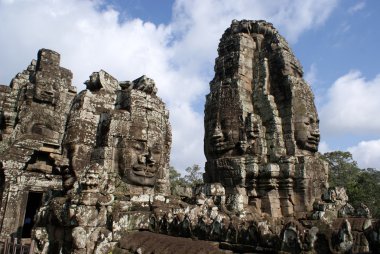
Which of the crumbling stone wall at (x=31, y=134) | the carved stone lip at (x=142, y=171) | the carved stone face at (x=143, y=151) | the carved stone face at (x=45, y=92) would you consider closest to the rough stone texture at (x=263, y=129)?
the carved stone face at (x=143, y=151)

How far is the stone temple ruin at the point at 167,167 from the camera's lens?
4906 millimetres

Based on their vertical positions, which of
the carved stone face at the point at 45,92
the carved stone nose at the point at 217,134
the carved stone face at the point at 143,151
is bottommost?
the carved stone face at the point at 143,151

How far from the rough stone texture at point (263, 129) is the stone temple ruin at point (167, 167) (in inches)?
2.0

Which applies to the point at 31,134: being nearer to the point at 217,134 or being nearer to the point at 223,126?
the point at 217,134

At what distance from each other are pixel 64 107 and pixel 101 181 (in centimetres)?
790

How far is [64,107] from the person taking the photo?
13141 millimetres

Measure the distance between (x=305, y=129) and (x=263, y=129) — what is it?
167cm

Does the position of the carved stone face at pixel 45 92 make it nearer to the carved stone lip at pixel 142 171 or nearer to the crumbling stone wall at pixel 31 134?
the crumbling stone wall at pixel 31 134

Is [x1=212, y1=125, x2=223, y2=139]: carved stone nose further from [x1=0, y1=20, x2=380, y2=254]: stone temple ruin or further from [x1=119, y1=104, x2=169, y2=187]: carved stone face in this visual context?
[x1=119, y1=104, x2=169, y2=187]: carved stone face

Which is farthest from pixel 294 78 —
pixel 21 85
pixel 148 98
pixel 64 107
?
pixel 21 85

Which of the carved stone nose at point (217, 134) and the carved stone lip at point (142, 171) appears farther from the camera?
the carved stone nose at point (217, 134)

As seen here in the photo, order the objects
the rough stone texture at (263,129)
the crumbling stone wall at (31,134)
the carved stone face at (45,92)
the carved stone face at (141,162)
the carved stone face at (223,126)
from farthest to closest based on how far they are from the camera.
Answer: the carved stone face at (223,126), the rough stone texture at (263,129), the carved stone face at (45,92), the crumbling stone wall at (31,134), the carved stone face at (141,162)

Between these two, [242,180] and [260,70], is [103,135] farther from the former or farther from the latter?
[260,70]

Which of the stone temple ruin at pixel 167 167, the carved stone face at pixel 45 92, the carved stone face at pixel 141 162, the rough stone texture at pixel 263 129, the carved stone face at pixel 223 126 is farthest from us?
the carved stone face at pixel 223 126
